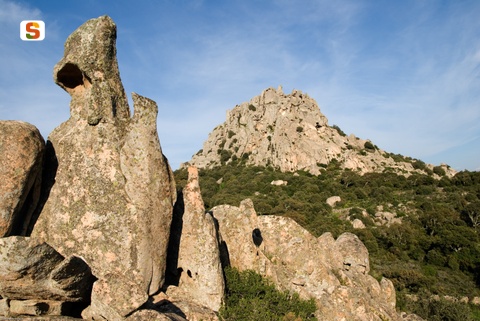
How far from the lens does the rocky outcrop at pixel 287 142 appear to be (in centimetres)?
7219

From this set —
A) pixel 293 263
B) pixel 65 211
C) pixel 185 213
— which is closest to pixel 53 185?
pixel 65 211

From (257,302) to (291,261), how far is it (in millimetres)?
3641

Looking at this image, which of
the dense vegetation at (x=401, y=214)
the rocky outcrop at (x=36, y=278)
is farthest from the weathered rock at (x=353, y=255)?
the rocky outcrop at (x=36, y=278)

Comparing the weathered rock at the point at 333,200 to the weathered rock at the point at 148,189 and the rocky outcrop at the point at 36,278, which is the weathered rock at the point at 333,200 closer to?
the weathered rock at the point at 148,189

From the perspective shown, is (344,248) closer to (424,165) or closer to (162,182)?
(162,182)

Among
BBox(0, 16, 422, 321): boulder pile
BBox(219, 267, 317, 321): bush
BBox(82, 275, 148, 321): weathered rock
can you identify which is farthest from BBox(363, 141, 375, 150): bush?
BBox(82, 275, 148, 321): weathered rock

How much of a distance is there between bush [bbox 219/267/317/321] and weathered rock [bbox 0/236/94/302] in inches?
131

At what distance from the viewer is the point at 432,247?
44188 millimetres

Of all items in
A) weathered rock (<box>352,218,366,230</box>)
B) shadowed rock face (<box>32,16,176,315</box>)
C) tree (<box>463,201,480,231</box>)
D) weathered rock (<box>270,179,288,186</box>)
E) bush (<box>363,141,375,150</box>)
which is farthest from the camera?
bush (<box>363,141,375,150</box>)

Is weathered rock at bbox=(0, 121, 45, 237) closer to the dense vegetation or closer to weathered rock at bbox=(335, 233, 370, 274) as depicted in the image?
weathered rock at bbox=(335, 233, 370, 274)

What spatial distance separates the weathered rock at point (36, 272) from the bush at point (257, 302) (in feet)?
10.9

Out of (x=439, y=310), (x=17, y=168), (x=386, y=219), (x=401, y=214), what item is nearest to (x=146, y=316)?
(x=17, y=168)

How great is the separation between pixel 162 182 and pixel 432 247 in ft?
147

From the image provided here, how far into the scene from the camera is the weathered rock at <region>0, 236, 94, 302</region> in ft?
18.7
